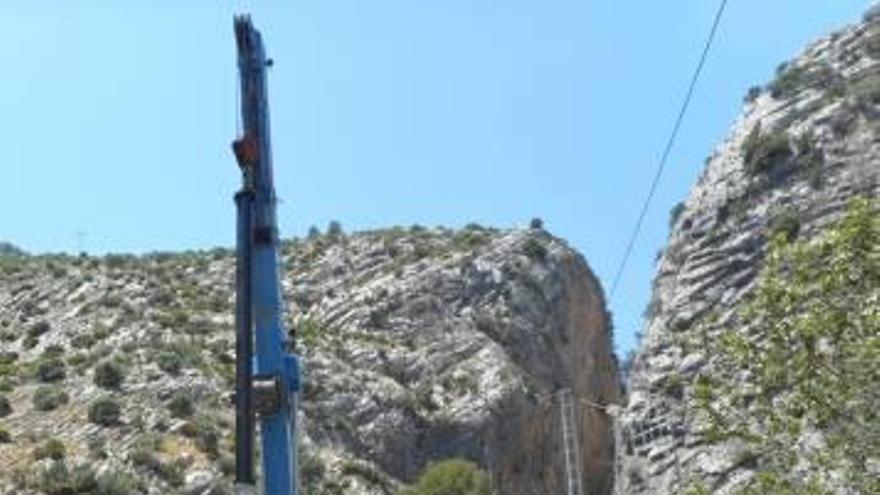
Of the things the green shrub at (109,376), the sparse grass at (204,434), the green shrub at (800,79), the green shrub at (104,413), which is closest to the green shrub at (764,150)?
the green shrub at (800,79)

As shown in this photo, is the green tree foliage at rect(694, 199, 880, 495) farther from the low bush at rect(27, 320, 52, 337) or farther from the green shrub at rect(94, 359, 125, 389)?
the low bush at rect(27, 320, 52, 337)

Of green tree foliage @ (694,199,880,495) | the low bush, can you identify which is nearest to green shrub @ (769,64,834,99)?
the low bush

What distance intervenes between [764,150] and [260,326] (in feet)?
221

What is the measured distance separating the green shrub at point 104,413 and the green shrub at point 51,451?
2.94 m

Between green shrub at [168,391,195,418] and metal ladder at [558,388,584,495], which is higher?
green shrub at [168,391,195,418]

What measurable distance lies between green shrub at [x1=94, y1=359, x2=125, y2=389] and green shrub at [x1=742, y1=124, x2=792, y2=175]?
38.9 meters

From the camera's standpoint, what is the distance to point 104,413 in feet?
177

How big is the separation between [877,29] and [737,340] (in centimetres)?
7808

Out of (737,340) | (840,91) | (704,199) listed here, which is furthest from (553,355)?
(737,340)

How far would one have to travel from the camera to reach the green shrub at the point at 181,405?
55219mm

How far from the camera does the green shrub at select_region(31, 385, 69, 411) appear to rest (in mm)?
55766

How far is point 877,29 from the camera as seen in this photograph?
93.6 metres

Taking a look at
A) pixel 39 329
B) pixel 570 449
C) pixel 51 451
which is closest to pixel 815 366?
pixel 51 451

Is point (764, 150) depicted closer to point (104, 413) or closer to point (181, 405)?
point (181, 405)
